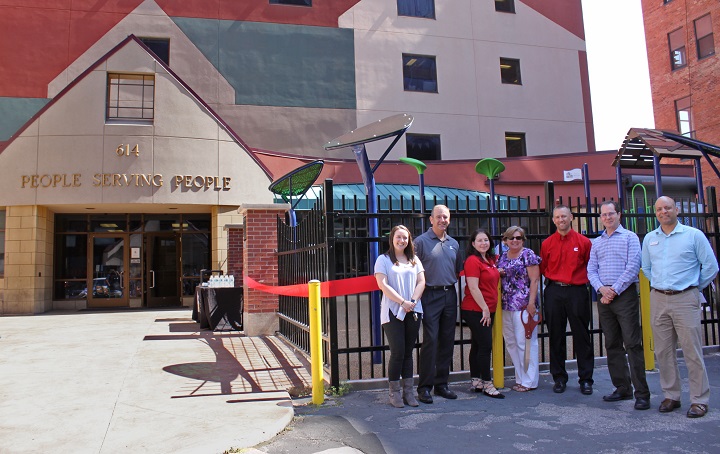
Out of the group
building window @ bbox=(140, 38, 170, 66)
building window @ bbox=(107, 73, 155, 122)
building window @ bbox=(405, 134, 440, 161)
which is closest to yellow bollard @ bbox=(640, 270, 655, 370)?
building window @ bbox=(107, 73, 155, 122)

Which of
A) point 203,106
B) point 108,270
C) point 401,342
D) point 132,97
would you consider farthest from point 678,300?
point 108,270

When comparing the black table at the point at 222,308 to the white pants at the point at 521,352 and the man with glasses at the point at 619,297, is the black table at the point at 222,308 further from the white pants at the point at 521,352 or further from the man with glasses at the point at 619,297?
the man with glasses at the point at 619,297

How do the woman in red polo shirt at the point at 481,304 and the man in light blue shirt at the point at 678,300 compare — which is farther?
the woman in red polo shirt at the point at 481,304

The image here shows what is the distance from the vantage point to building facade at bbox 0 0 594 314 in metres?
16.6

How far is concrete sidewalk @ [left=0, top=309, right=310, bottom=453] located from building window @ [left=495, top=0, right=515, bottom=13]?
846 inches

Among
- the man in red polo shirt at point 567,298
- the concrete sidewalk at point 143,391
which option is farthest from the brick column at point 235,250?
the man in red polo shirt at point 567,298

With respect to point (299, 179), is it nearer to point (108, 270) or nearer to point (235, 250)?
point (235, 250)

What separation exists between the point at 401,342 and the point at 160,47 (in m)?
19.5

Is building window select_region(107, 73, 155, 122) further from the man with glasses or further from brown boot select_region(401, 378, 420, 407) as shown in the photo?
the man with glasses

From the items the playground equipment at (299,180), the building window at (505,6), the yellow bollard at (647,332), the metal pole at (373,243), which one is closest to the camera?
the yellow bollard at (647,332)

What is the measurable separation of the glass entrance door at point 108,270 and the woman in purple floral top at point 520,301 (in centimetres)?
1606

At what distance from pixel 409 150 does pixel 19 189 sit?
1417 cm

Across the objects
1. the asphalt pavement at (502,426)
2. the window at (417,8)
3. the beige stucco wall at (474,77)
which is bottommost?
the asphalt pavement at (502,426)

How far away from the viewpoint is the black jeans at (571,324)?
5.86 m
